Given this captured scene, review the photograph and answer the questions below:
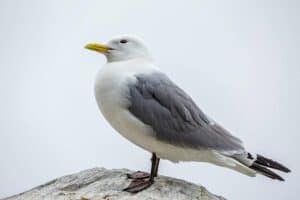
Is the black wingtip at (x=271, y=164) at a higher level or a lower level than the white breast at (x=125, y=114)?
lower

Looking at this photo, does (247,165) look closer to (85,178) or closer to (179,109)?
(179,109)

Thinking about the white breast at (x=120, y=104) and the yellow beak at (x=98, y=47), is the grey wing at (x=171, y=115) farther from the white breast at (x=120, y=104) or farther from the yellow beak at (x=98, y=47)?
the yellow beak at (x=98, y=47)

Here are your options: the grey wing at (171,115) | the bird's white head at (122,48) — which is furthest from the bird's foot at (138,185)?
the bird's white head at (122,48)

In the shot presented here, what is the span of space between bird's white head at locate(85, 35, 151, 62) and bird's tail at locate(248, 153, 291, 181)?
76.5 inches

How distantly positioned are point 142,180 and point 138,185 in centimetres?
24

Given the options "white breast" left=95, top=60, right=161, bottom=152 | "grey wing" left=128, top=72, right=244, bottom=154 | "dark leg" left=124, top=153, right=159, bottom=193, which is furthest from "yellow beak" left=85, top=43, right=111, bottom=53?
"dark leg" left=124, top=153, right=159, bottom=193

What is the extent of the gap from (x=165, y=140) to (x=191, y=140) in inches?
12.6

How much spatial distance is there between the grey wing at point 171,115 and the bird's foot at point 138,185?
1.90 feet

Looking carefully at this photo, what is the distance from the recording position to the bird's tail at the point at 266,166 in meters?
8.98

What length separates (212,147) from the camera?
893cm

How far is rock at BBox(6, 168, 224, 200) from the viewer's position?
28.2 ft

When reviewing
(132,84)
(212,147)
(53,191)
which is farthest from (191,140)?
(53,191)

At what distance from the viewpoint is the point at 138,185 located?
29.0 ft

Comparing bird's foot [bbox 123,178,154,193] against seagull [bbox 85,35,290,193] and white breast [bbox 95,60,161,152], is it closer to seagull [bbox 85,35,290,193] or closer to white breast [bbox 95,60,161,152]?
seagull [bbox 85,35,290,193]
